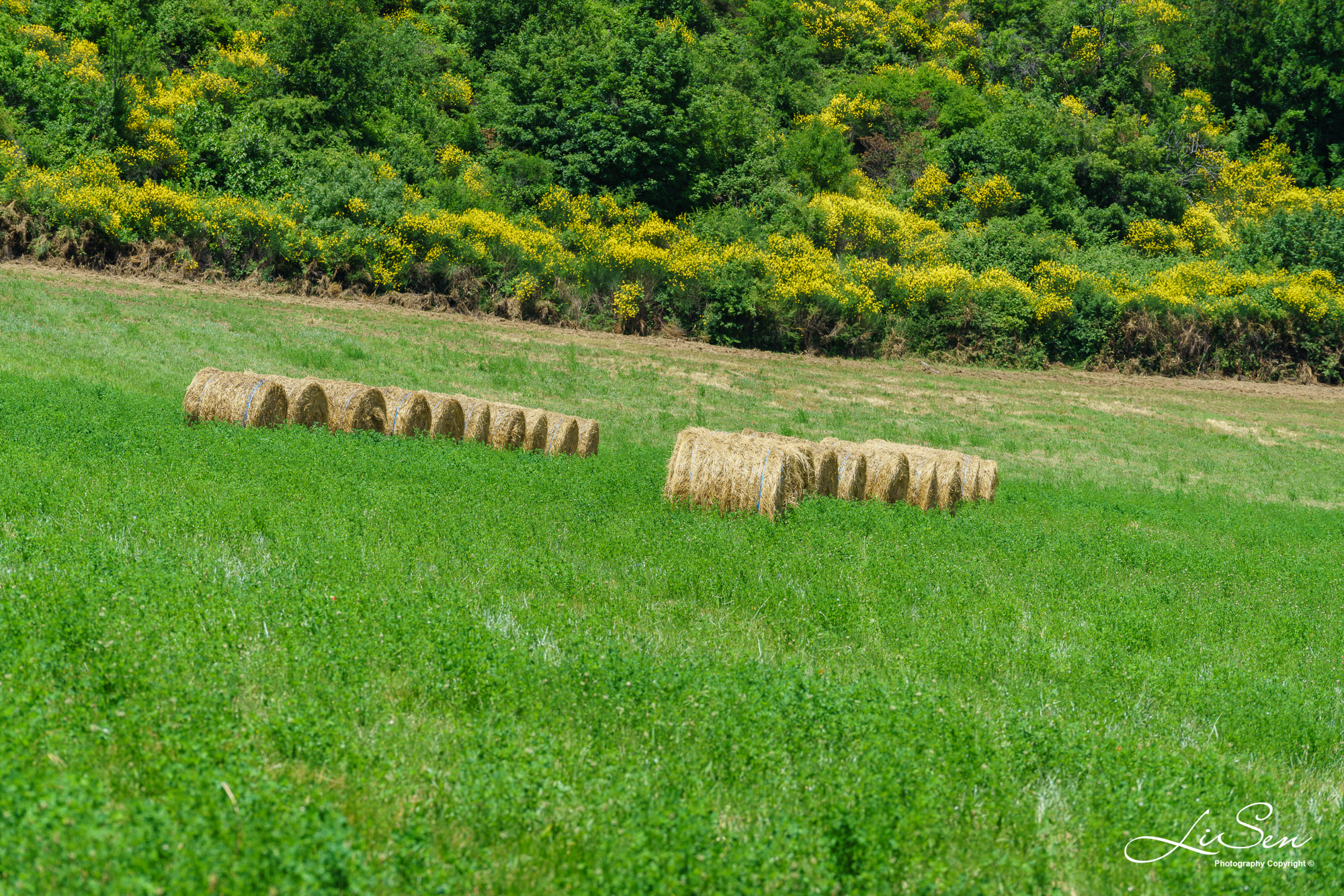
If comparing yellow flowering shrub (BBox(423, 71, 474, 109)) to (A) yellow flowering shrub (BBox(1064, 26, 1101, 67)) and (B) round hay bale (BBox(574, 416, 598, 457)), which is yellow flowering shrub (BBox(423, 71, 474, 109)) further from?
(A) yellow flowering shrub (BBox(1064, 26, 1101, 67))

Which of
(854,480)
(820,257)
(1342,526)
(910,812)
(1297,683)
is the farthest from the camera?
(820,257)

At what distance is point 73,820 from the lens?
A: 373 centimetres

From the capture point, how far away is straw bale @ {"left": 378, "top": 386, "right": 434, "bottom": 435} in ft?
55.2

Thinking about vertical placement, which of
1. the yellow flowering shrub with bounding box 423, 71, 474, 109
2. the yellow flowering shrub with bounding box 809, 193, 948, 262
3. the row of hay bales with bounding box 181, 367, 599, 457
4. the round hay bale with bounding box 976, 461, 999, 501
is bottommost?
the round hay bale with bounding box 976, 461, 999, 501

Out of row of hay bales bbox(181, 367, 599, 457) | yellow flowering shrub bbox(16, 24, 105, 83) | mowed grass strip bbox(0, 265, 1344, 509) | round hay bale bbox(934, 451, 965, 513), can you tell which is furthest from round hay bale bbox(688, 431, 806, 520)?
yellow flowering shrub bbox(16, 24, 105, 83)

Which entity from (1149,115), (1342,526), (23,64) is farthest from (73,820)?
(1149,115)

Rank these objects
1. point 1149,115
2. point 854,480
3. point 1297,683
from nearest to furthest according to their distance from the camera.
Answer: point 1297,683 → point 854,480 → point 1149,115

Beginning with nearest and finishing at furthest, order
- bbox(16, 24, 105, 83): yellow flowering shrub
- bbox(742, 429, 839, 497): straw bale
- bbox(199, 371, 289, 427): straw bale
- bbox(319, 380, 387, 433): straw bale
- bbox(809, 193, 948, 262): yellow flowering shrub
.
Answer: bbox(742, 429, 839, 497): straw bale < bbox(199, 371, 289, 427): straw bale < bbox(319, 380, 387, 433): straw bale < bbox(16, 24, 105, 83): yellow flowering shrub < bbox(809, 193, 948, 262): yellow flowering shrub

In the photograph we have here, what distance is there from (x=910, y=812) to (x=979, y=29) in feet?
225

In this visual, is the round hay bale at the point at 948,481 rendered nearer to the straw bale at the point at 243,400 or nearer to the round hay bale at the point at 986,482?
the round hay bale at the point at 986,482

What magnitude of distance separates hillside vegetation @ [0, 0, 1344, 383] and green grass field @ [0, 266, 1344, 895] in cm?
2255

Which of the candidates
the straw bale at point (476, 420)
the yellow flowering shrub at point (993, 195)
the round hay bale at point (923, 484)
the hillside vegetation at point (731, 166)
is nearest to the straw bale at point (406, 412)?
the straw bale at point (476, 420)

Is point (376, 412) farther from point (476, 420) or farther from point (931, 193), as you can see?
point (931, 193)

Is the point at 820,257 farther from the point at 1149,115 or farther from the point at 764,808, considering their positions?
the point at 764,808
